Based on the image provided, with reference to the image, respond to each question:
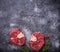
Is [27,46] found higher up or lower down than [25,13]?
lower down

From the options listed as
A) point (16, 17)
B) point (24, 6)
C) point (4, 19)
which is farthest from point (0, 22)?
point (24, 6)

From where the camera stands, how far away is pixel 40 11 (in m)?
1.68

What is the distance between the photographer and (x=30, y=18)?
5.52 ft

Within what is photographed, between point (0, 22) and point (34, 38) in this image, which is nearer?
Result: point (34, 38)

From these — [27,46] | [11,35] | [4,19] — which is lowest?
[27,46]

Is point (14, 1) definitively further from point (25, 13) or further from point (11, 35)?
point (11, 35)

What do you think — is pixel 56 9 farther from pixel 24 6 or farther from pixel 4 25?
pixel 4 25

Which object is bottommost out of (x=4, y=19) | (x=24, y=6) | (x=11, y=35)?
(x=11, y=35)

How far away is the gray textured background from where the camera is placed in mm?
1665

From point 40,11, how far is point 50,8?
0.30 ft

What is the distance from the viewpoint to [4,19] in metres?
1.70

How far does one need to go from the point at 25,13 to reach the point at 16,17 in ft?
0.29

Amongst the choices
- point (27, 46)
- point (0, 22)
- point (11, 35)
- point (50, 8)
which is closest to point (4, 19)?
point (0, 22)

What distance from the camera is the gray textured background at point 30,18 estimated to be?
1.67 m
